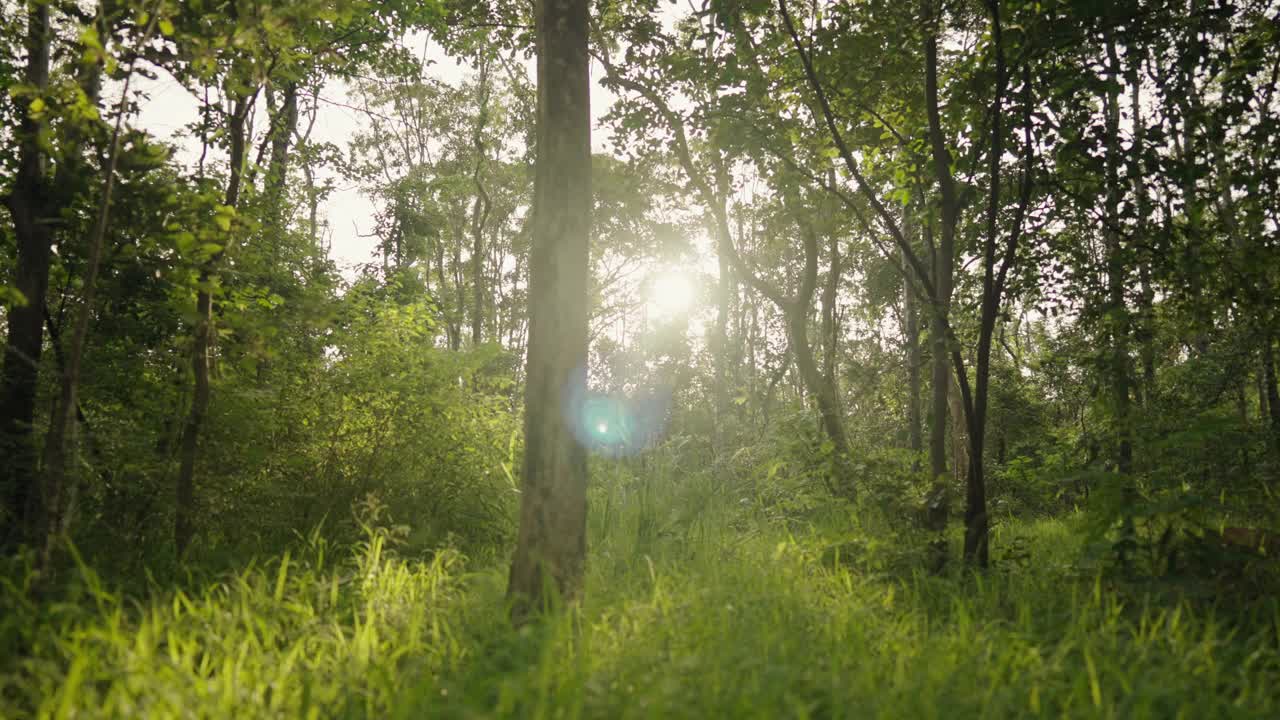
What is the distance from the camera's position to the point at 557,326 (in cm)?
316

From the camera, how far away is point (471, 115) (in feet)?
75.6

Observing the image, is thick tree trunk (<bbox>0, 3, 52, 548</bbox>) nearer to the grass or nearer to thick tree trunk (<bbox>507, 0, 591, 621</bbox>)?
the grass

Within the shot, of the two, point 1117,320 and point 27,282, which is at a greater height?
point 27,282

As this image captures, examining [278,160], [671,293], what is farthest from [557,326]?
[671,293]

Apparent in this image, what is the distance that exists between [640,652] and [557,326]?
1.62 m

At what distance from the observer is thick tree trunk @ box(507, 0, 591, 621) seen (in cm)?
303

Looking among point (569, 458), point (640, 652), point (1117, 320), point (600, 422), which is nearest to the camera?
point (640, 652)

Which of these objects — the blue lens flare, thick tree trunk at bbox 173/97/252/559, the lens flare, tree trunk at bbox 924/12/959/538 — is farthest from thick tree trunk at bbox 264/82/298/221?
the lens flare

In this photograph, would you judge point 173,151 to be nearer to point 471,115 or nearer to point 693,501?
point 693,501

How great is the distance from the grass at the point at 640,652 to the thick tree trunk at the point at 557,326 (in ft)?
0.95

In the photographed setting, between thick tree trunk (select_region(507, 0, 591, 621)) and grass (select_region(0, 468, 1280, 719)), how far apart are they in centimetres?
29

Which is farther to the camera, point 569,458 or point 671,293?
point 671,293

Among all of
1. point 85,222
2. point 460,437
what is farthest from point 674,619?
point 85,222

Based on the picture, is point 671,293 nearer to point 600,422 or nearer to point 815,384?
point 815,384
